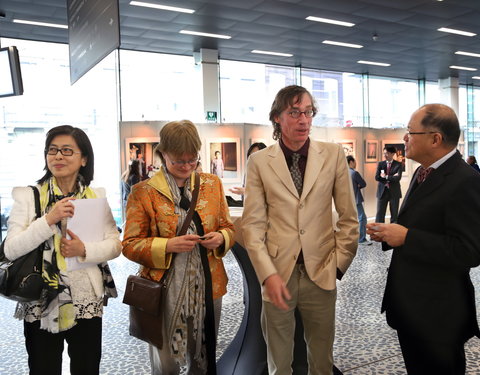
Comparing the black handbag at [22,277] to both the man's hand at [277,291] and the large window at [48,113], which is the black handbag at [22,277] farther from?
the large window at [48,113]

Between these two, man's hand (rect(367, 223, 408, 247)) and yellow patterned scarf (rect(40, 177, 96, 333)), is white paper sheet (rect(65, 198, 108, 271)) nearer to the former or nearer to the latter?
yellow patterned scarf (rect(40, 177, 96, 333))

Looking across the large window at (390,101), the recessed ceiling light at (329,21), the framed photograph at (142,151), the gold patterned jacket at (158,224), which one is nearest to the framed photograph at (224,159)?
the framed photograph at (142,151)

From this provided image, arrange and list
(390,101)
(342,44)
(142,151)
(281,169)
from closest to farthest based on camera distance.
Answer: (281,169) < (142,151) < (342,44) < (390,101)

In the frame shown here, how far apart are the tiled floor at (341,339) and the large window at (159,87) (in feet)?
22.3

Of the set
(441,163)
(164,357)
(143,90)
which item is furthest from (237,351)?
(143,90)

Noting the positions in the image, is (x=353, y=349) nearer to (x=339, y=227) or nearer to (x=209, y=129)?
(x=339, y=227)

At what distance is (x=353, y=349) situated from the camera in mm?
3518

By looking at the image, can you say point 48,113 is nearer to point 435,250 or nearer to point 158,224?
point 158,224

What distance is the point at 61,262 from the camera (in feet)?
6.37

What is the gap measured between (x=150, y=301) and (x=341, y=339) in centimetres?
226

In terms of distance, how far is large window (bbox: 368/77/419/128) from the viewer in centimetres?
1545

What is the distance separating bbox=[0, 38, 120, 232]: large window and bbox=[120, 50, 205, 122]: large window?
1.28 feet

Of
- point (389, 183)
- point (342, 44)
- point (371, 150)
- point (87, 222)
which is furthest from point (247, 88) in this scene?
point (87, 222)

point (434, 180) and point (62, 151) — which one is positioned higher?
point (62, 151)
